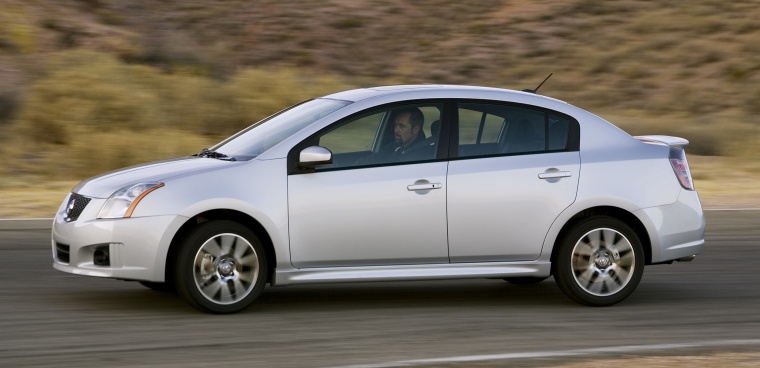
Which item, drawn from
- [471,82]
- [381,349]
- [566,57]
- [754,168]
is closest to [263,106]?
[754,168]

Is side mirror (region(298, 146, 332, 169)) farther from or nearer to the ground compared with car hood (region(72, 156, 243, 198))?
farther from the ground

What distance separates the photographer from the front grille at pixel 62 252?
347 inches

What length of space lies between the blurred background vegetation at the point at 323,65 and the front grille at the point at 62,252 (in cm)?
996

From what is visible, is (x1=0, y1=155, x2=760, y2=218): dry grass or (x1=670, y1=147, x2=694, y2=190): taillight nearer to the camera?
(x1=670, y1=147, x2=694, y2=190): taillight

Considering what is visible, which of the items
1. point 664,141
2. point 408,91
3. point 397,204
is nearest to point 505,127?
point 408,91

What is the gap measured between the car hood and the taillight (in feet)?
10.4

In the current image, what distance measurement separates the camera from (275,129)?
9328mm

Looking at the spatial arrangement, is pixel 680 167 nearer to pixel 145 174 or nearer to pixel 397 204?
pixel 397 204

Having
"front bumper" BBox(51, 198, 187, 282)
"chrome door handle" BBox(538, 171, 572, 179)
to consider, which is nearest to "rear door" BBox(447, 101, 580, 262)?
"chrome door handle" BBox(538, 171, 572, 179)

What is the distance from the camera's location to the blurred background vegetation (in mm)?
23422

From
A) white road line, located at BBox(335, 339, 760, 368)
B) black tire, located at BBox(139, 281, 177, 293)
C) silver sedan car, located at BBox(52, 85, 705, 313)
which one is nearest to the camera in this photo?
white road line, located at BBox(335, 339, 760, 368)

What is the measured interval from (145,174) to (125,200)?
34cm

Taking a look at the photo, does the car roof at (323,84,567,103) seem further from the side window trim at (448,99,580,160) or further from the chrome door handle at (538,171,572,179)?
the chrome door handle at (538,171,572,179)

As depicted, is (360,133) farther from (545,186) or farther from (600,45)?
(600,45)
